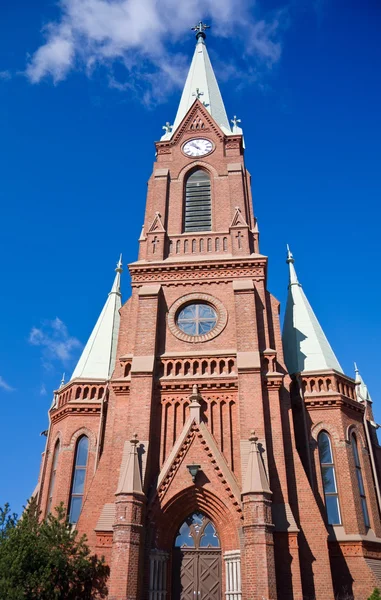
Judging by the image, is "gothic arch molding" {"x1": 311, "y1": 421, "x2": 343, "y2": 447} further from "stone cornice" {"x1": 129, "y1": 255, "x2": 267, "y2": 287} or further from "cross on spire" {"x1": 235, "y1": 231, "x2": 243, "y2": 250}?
"cross on spire" {"x1": 235, "y1": 231, "x2": 243, "y2": 250}

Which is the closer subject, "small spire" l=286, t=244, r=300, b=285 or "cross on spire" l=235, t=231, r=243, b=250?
"cross on spire" l=235, t=231, r=243, b=250

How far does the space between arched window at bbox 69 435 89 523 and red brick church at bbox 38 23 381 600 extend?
0.23 feet

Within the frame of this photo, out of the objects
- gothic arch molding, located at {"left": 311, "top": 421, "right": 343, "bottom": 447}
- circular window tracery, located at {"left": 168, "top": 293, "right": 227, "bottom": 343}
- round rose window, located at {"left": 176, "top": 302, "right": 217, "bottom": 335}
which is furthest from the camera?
round rose window, located at {"left": 176, "top": 302, "right": 217, "bottom": 335}

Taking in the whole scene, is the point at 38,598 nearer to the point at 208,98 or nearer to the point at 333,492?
the point at 333,492

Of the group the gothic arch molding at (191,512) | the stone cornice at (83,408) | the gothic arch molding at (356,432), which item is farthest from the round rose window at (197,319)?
the gothic arch molding at (356,432)

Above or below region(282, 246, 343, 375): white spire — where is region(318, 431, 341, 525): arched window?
below

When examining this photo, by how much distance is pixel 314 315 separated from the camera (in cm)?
2953

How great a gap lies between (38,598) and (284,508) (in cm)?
861

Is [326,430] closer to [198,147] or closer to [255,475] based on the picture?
[255,475]

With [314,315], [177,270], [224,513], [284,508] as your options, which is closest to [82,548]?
[224,513]

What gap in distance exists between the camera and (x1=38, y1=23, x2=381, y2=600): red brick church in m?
18.9

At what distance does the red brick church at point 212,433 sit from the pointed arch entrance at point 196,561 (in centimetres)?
5

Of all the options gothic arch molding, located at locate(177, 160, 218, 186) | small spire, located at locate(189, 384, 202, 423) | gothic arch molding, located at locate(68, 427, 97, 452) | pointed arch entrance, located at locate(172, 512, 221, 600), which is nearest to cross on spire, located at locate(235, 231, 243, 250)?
gothic arch molding, located at locate(177, 160, 218, 186)

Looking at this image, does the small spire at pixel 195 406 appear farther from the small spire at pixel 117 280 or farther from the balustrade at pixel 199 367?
the small spire at pixel 117 280
